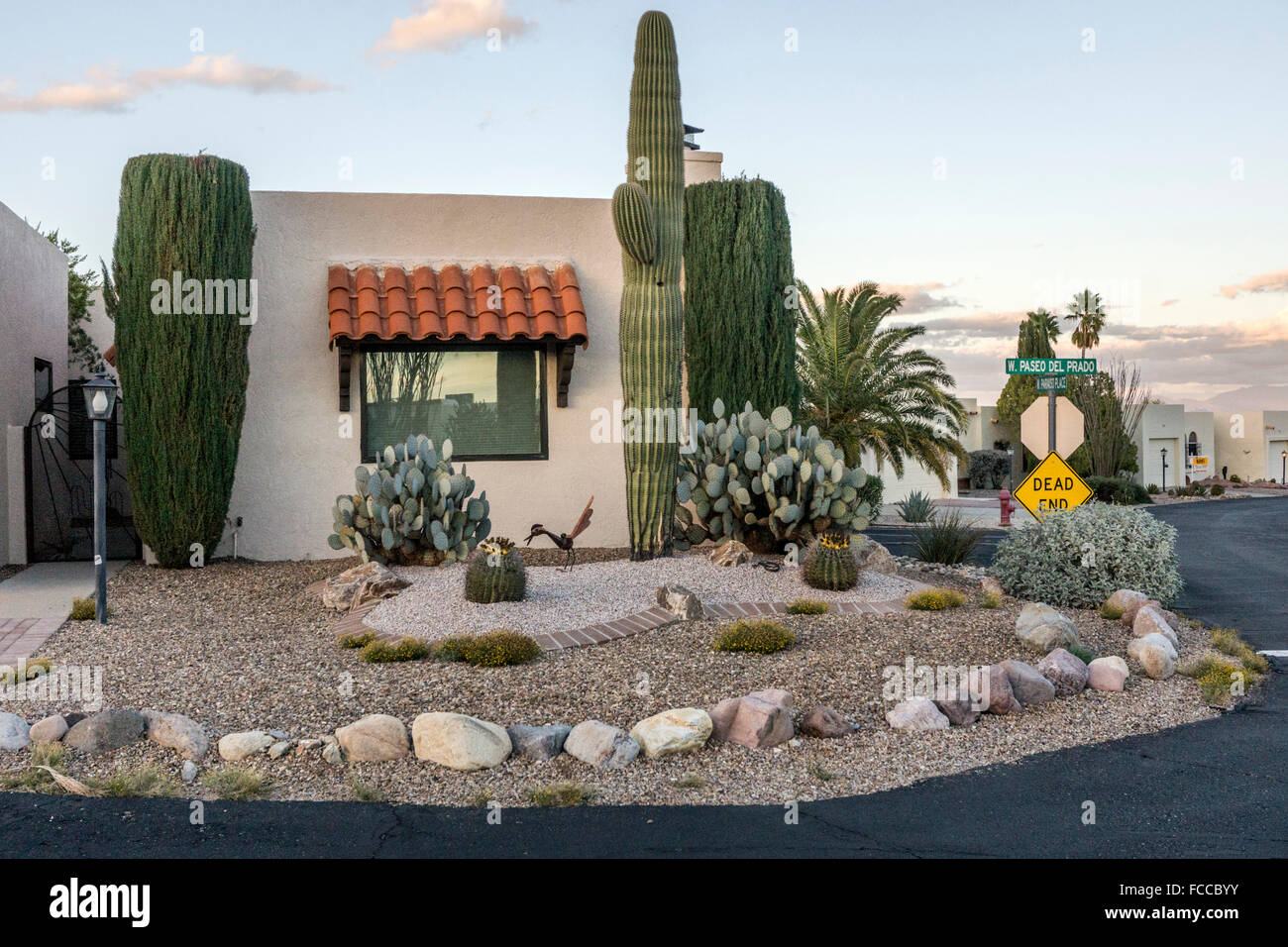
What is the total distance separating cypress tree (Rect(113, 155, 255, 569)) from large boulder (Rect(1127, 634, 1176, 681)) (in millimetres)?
9196

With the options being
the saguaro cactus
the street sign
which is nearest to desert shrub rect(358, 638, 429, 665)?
the saguaro cactus

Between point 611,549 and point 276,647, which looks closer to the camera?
point 276,647

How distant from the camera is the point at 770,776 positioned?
5.17m

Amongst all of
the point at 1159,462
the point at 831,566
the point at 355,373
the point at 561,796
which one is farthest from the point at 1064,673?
the point at 1159,462

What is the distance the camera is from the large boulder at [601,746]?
5301 millimetres

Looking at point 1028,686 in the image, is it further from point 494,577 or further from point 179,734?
point 179,734

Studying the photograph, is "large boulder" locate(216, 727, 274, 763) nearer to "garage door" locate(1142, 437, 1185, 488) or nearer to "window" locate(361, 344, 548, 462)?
"window" locate(361, 344, 548, 462)

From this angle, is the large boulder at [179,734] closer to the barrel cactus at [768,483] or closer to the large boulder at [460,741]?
the large boulder at [460,741]

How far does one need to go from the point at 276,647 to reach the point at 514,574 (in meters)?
1.91

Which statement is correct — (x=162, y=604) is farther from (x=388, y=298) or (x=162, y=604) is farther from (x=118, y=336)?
(x=388, y=298)

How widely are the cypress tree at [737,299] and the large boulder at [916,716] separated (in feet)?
22.8

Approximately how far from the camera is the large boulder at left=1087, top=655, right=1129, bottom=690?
22.3 feet

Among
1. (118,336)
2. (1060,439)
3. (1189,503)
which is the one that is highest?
(118,336)
